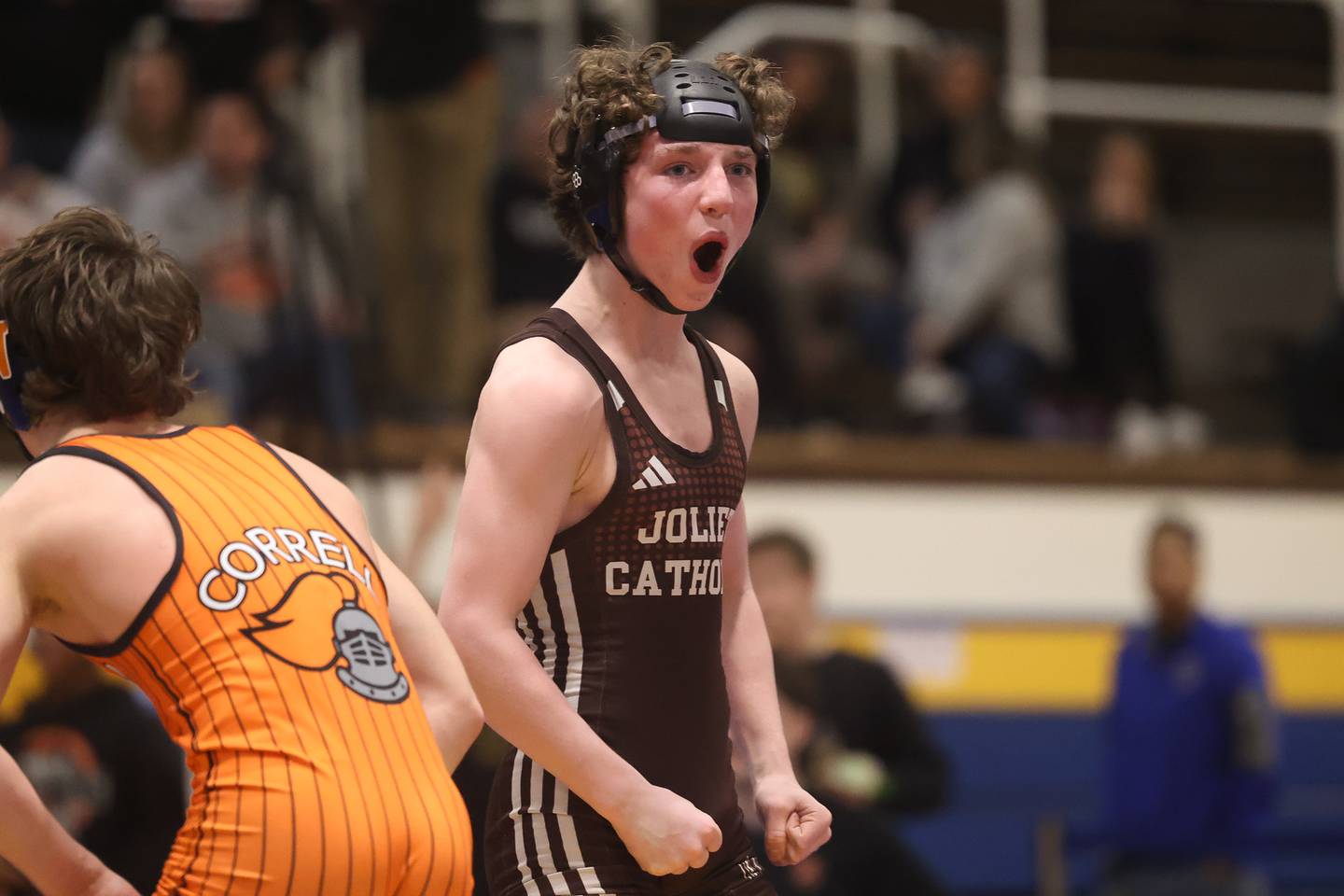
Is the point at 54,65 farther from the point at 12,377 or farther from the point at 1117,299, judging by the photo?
the point at 12,377

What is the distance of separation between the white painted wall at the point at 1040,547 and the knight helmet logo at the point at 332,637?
6049 millimetres

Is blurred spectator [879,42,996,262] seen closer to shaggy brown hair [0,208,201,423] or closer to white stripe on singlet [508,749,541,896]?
white stripe on singlet [508,749,541,896]

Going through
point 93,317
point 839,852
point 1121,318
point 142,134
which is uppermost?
point 142,134

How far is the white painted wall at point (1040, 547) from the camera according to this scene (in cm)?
906

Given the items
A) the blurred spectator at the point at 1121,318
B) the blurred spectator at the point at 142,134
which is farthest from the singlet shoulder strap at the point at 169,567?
the blurred spectator at the point at 1121,318

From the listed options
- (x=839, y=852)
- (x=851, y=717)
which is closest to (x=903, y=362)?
(x=851, y=717)

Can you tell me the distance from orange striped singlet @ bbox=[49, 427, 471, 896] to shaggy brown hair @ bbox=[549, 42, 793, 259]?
0.80m

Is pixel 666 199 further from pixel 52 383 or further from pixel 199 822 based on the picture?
pixel 199 822

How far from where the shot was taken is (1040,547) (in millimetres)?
9391

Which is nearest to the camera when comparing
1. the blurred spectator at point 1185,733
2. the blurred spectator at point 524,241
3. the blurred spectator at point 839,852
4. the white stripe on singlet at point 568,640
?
the white stripe on singlet at point 568,640

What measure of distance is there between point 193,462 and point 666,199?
0.86 m

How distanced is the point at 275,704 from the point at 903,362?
7499 mm

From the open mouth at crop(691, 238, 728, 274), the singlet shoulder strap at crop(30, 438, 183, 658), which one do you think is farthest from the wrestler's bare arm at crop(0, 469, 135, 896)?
the open mouth at crop(691, 238, 728, 274)

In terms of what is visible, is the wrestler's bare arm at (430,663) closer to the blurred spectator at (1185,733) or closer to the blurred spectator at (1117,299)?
the blurred spectator at (1185,733)
